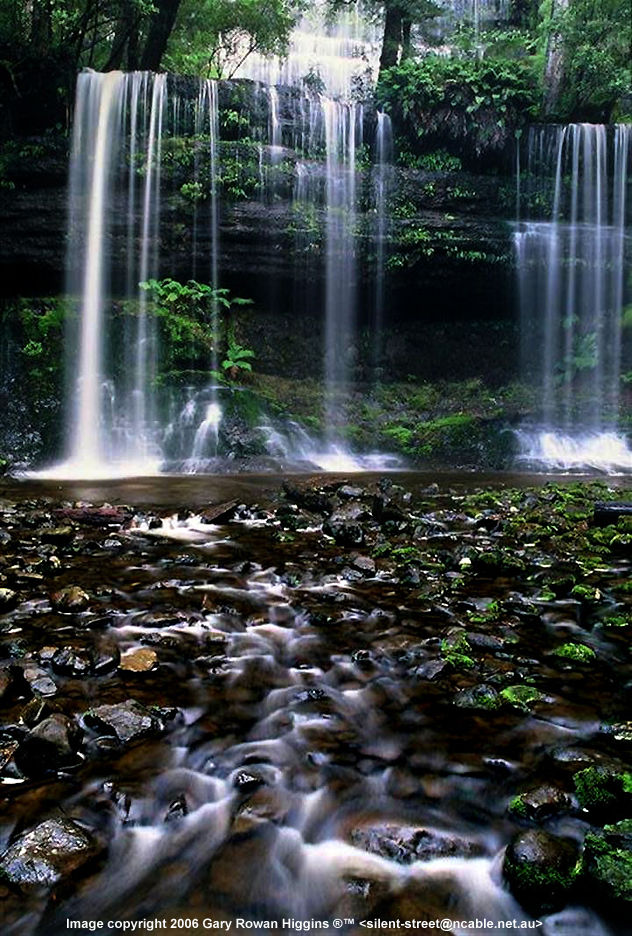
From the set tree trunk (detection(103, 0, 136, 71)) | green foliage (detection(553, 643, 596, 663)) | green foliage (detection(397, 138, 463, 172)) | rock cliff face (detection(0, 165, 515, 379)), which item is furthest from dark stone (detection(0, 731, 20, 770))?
green foliage (detection(397, 138, 463, 172))

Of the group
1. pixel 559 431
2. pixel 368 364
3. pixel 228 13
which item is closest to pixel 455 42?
pixel 228 13

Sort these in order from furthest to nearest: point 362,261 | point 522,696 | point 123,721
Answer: point 362,261 → point 522,696 → point 123,721

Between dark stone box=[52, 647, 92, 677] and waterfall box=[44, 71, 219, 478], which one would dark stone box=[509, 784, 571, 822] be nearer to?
dark stone box=[52, 647, 92, 677]

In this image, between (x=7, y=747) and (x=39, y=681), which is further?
(x=39, y=681)

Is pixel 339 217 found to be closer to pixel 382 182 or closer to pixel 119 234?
pixel 382 182

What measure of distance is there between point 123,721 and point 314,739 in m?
0.89

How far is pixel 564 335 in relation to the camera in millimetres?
18016

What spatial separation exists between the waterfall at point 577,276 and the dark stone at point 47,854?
15.3 meters

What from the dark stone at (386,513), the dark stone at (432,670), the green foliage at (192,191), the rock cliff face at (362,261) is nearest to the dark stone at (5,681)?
the dark stone at (432,670)

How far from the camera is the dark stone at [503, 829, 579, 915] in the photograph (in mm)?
1971

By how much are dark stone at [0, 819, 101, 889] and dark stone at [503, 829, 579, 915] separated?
143 centimetres

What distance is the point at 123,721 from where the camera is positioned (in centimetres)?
282

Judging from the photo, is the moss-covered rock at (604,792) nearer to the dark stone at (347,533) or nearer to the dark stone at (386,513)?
the dark stone at (347,533)

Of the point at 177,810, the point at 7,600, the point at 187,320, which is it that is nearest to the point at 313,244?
the point at 187,320
